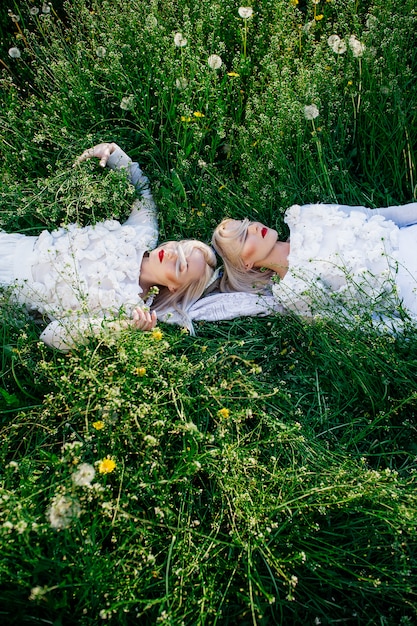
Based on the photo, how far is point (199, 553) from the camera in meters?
1.88

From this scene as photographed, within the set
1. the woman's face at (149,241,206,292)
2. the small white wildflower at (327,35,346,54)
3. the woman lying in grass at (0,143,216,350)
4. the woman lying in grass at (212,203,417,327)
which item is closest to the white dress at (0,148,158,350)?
the woman lying in grass at (0,143,216,350)

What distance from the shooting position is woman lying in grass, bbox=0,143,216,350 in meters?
2.79

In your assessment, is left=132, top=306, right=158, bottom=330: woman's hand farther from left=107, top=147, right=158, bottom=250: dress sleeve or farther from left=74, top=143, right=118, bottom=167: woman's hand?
left=74, top=143, right=118, bottom=167: woman's hand

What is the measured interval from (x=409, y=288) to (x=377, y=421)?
2.42 ft

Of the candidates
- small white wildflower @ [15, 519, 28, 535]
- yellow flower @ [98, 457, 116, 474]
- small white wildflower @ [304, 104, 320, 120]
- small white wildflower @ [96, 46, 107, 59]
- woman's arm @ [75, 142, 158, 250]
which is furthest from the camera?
small white wildflower @ [96, 46, 107, 59]

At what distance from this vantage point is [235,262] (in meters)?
3.03

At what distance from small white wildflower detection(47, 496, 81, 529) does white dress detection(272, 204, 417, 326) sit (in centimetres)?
143

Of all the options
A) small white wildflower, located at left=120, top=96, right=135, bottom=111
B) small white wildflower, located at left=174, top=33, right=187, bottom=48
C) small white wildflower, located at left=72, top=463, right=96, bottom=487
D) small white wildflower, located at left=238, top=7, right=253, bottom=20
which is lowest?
small white wildflower, located at left=72, top=463, right=96, bottom=487

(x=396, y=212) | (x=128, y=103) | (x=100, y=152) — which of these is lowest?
(x=396, y=212)

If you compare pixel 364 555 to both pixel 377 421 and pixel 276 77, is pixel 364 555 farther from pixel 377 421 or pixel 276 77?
pixel 276 77

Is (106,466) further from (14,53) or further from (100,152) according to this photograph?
(14,53)

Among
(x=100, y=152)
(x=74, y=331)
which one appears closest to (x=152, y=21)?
(x=100, y=152)

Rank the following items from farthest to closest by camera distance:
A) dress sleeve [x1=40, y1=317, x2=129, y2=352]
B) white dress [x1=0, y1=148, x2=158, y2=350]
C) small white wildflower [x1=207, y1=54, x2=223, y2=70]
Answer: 1. small white wildflower [x1=207, y1=54, x2=223, y2=70]
2. white dress [x1=0, y1=148, x2=158, y2=350]
3. dress sleeve [x1=40, y1=317, x2=129, y2=352]

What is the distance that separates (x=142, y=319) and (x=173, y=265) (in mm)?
392
